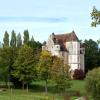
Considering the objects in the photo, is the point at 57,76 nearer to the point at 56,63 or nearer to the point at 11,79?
the point at 56,63

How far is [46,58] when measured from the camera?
247 ft

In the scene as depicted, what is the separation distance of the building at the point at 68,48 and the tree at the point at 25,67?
148ft

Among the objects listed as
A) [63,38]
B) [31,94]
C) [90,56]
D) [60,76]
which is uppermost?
[63,38]

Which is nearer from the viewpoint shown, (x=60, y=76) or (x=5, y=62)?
(x=60, y=76)

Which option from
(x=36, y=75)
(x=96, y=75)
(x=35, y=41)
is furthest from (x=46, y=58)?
(x=35, y=41)

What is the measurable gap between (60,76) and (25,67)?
8.39 metres

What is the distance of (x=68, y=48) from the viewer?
401 feet

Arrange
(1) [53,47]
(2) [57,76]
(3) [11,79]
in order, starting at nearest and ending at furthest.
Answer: (2) [57,76] < (3) [11,79] < (1) [53,47]

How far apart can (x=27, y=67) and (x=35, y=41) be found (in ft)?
221

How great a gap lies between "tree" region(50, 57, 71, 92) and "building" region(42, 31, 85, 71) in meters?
48.2

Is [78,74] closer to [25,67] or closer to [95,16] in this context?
[25,67]

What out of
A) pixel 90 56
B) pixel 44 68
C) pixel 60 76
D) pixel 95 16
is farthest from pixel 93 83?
pixel 90 56

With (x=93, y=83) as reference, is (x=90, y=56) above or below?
above

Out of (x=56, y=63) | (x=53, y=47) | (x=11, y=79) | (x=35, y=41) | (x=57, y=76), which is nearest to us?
(x=57, y=76)
